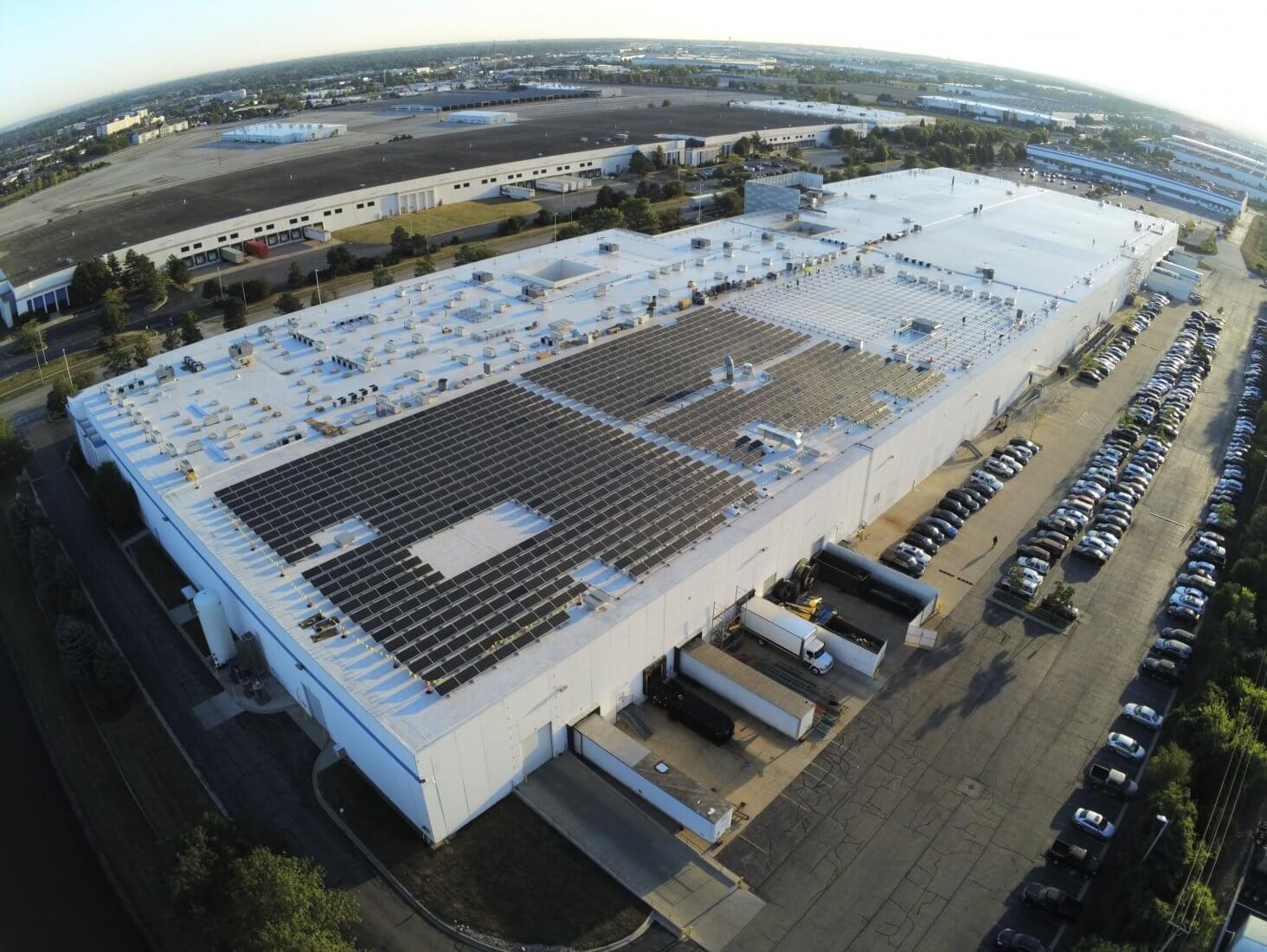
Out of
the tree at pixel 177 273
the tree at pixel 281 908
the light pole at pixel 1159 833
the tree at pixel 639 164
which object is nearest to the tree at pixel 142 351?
the tree at pixel 177 273

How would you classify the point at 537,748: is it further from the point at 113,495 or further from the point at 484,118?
the point at 484,118

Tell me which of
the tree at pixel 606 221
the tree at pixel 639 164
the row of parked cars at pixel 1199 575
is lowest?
the row of parked cars at pixel 1199 575

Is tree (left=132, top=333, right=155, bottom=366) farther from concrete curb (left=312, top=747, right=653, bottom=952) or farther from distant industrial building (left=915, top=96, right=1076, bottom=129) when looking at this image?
A: distant industrial building (left=915, top=96, right=1076, bottom=129)

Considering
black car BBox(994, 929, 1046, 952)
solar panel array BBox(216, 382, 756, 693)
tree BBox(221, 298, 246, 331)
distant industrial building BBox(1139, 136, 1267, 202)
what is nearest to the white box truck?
solar panel array BBox(216, 382, 756, 693)

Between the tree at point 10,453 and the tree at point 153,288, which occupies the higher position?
the tree at point 153,288

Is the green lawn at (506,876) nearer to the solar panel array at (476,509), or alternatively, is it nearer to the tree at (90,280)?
the solar panel array at (476,509)

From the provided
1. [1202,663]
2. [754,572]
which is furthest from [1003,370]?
[754,572]

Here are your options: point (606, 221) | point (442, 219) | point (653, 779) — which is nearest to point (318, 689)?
point (653, 779)
